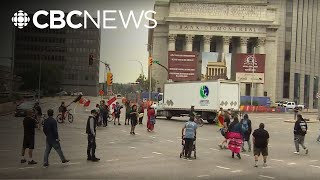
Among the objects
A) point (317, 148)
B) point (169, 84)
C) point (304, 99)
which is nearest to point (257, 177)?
point (317, 148)

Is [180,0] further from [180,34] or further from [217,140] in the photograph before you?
[217,140]

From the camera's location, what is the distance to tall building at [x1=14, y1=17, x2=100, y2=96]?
79125 millimetres

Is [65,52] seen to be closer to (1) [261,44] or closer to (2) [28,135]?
(1) [261,44]

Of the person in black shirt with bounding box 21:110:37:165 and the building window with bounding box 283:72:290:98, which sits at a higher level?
the building window with bounding box 283:72:290:98

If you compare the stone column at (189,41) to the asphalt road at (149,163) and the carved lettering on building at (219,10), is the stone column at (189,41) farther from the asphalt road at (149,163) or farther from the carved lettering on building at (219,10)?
the asphalt road at (149,163)

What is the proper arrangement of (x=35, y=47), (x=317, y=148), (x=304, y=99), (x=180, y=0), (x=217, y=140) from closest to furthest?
(x=317, y=148) < (x=217, y=140) < (x=35, y=47) < (x=180, y=0) < (x=304, y=99)

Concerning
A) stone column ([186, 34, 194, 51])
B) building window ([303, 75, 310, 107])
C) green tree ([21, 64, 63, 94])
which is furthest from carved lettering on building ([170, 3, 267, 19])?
green tree ([21, 64, 63, 94])

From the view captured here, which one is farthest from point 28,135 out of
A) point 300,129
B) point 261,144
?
point 300,129

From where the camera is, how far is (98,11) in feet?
43.8

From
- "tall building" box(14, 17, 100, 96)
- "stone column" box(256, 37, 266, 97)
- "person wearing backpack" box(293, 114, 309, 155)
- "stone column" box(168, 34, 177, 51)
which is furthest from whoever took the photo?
"stone column" box(256, 37, 266, 97)

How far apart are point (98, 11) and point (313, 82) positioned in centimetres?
11058

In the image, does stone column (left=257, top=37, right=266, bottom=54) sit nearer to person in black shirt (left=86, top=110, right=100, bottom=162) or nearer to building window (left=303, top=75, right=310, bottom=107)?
building window (left=303, top=75, right=310, bottom=107)

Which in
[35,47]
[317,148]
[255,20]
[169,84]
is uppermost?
[255,20]

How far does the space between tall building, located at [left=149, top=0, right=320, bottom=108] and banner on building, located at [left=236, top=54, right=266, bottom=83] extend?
85.5ft
